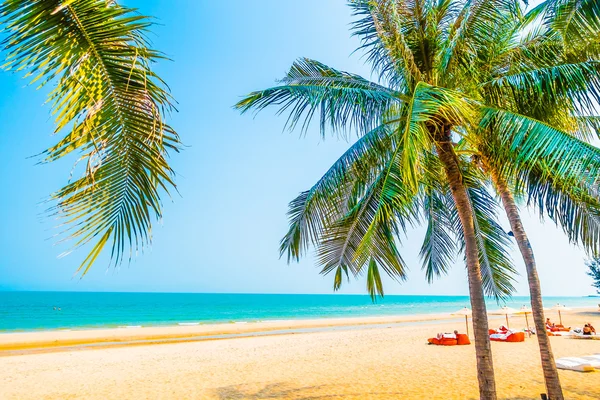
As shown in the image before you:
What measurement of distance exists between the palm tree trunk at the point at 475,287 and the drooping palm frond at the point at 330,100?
3.41ft

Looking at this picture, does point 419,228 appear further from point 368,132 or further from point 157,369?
point 157,369

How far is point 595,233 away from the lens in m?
4.80

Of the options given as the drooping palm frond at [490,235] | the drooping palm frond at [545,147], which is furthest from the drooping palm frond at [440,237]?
the drooping palm frond at [545,147]

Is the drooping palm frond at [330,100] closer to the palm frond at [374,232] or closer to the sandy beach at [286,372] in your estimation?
the palm frond at [374,232]

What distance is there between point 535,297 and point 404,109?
10.3ft

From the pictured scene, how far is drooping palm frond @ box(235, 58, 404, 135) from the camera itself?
527cm

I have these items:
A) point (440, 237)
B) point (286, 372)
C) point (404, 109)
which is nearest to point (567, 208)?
point (404, 109)

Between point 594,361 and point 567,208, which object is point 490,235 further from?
point 594,361

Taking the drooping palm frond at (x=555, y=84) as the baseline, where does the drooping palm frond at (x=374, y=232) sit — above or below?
below

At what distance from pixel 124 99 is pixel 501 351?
515 inches

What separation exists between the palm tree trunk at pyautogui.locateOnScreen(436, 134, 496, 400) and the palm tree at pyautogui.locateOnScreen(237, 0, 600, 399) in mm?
12

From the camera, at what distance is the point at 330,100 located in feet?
17.3

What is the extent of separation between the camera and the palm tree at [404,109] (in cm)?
458

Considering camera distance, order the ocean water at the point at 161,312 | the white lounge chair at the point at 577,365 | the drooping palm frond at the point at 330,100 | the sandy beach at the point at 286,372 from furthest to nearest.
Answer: the ocean water at the point at 161,312
the white lounge chair at the point at 577,365
the sandy beach at the point at 286,372
the drooping palm frond at the point at 330,100
